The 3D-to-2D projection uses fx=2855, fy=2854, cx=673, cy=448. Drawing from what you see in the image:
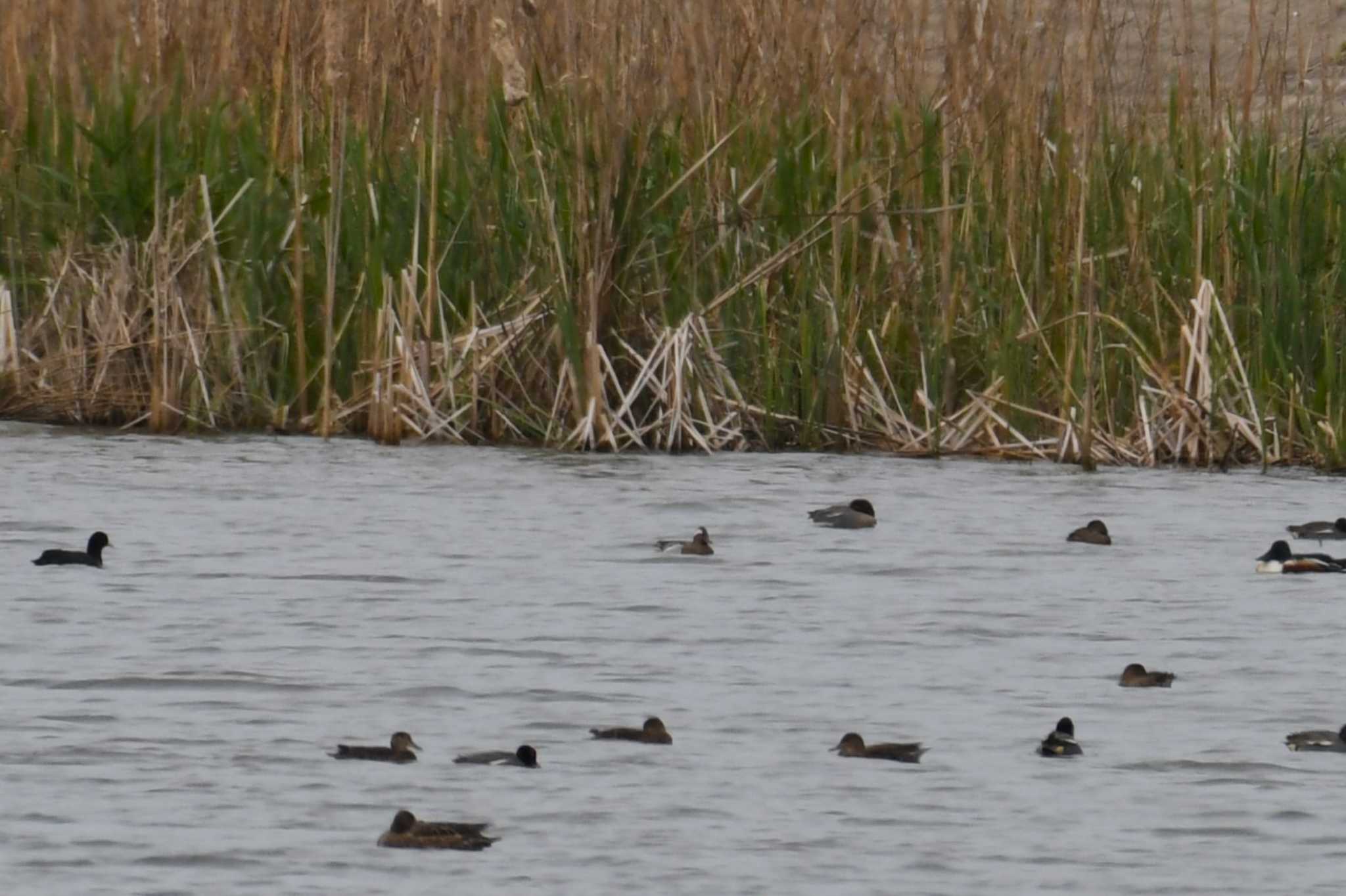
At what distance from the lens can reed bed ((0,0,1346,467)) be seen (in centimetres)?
1094

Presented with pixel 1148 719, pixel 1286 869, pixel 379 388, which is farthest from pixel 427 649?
pixel 379 388

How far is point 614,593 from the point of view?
8375 millimetres

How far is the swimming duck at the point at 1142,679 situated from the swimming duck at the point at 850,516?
251 cm

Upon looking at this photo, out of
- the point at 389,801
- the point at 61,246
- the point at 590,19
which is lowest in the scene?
the point at 389,801

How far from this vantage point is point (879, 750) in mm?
6094

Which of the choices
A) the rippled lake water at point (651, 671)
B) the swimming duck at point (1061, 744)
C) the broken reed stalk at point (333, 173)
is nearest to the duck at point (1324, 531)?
the rippled lake water at point (651, 671)

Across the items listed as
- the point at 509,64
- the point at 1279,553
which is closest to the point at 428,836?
the point at 1279,553

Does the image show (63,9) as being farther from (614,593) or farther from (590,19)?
(614,593)

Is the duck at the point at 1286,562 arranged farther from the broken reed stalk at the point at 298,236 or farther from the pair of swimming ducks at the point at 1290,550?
the broken reed stalk at the point at 298,236

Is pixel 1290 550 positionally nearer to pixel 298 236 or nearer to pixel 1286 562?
pixel 1286 562

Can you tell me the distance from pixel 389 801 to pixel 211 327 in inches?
235

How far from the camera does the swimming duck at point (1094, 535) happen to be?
9.22m

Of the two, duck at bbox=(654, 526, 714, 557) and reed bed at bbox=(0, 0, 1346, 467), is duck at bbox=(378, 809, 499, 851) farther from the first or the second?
reed bed at bbox=(0, 0, 1346, 467)

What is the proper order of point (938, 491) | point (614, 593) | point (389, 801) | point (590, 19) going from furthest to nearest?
point (590, 19), point (938, 491), point (614, 593), point (389, 801)
